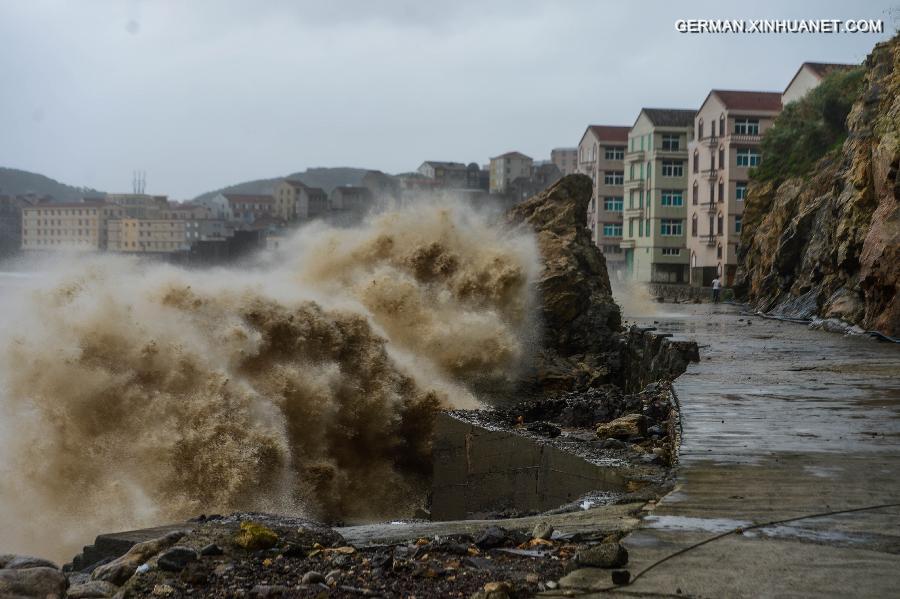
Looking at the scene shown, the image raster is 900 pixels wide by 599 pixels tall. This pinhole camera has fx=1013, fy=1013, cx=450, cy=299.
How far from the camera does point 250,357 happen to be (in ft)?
44.9

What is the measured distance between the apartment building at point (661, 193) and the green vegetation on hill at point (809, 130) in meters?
24.2

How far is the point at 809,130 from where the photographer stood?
43.8 metres

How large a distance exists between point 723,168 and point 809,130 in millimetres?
20285

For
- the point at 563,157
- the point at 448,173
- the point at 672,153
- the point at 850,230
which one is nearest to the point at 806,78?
the point at 672,153

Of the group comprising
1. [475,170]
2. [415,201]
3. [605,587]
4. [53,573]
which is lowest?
[53,573]

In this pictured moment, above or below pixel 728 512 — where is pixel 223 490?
below

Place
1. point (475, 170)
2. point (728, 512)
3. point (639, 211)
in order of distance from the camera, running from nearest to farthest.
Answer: point (728, 512)
point (639, 211)
point (475, 170)

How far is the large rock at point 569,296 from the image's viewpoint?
20.5m

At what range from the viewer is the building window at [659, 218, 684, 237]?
72812 mm

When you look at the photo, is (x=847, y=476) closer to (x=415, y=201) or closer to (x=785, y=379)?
(x=785, y=379)

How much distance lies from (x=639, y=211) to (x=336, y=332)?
62.5 m

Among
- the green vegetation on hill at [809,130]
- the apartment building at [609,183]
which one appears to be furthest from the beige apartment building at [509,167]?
the green vegetation on hill at [809,130]

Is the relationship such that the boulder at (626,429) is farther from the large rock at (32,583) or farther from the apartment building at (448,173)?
the apartment building at (448,173)

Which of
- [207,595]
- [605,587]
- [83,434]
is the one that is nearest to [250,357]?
[83,434]
